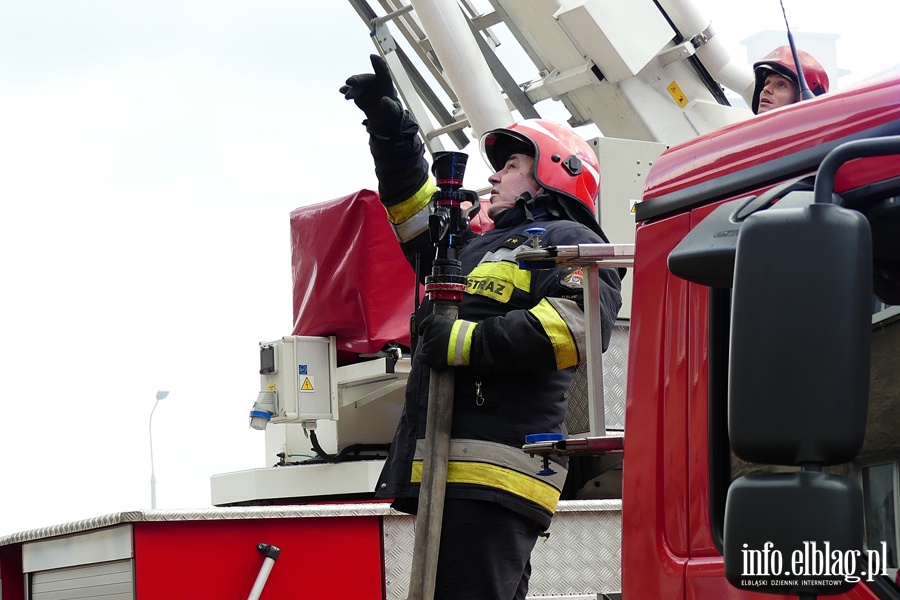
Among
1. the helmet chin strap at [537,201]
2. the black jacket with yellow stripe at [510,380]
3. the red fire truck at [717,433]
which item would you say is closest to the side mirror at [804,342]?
the red fire truck at [717,433]

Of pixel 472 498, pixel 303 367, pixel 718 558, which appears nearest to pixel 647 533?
pixel 718 558

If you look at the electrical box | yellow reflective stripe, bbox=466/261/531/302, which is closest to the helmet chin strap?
yellow reflective stripe, bbox=466/261/531/302

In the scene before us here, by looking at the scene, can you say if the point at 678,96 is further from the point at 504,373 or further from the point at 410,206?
the point at 504,373

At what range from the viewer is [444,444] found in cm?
313

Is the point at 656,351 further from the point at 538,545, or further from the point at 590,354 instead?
the point at 538,545

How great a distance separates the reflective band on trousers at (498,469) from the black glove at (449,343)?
21cm

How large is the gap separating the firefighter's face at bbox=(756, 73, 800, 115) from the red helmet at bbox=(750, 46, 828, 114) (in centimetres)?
2

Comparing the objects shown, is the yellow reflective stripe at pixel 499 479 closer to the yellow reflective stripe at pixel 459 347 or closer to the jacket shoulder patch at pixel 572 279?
the yellow reflective stripe at pixel 459 347

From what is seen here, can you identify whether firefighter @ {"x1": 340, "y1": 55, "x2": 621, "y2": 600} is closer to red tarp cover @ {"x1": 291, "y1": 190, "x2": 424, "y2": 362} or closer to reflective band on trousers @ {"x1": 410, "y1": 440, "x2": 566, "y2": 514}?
reflective band on trousers @ {"x1": 410, "y1": 440, "x2": 566, "y2": 514}

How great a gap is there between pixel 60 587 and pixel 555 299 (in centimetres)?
170

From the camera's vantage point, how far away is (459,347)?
3137mm

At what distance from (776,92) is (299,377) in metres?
2.32

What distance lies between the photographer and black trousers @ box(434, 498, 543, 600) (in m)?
3.07

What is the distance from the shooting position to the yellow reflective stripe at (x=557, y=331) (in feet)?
10.1
